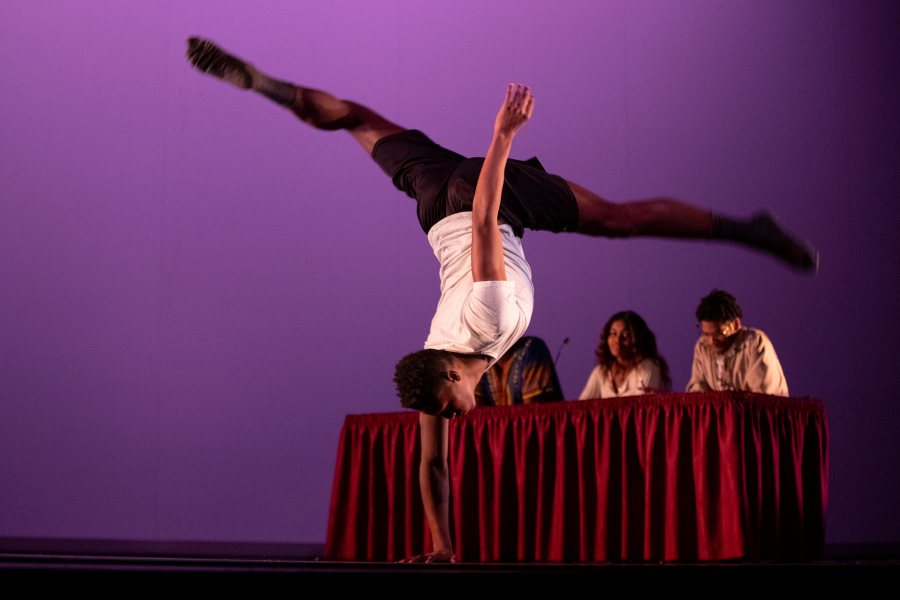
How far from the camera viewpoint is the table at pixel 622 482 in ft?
10.3

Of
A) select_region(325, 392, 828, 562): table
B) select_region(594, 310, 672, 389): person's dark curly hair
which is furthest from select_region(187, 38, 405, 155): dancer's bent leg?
select_region(594, 310, 672, 389): person's dark curly hair

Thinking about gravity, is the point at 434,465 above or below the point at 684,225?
below

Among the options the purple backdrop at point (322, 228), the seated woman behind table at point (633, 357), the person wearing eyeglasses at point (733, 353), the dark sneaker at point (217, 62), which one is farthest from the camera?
the purple backdrop at point (322, 228)

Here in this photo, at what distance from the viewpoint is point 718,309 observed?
3.88 metres

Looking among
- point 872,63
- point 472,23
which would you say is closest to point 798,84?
point 872,63

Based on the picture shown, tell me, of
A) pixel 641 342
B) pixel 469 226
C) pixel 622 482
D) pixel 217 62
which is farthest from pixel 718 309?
pixel 217 62

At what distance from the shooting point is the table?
3.12 metres

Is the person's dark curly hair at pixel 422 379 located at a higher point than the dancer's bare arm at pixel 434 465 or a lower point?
higher

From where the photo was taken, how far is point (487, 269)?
96.2 inches

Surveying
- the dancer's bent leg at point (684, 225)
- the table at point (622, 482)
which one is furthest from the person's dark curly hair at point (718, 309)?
the dancer's bent leg at point (684, 225)

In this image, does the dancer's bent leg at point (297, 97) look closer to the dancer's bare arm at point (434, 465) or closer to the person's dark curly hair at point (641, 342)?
the dancer's bare arm at point (434, 465)

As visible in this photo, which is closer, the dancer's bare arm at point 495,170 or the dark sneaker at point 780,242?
the dancer's bare arm at point 495,170

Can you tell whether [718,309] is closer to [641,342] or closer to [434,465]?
[641,342]

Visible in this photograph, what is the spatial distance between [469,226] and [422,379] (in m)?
0.53
